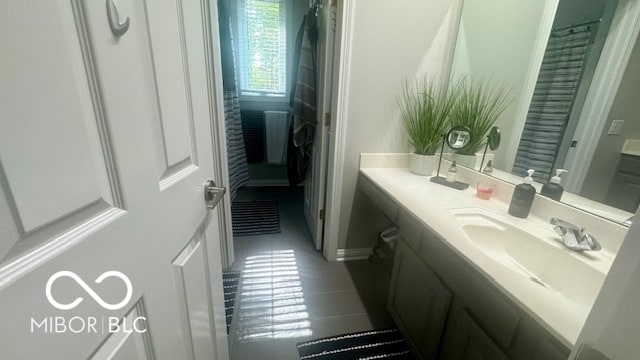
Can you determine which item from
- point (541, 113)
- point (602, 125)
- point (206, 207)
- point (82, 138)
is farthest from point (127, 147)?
point (541, 113)

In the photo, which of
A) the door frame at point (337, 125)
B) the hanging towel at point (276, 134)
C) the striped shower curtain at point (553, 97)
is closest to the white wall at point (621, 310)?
the striped shower curtain at point (553, 97)

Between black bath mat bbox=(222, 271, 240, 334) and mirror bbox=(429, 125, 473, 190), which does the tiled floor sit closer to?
black bath mat bbox=(222, 271, 240, 334)

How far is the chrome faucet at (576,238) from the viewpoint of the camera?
746mm

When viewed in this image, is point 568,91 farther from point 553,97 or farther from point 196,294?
point 196,294

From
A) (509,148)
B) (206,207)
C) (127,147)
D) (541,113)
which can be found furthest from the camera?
(509,148)

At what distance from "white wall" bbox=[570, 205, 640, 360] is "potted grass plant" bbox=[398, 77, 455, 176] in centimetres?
127

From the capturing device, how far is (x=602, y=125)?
0.82 metres

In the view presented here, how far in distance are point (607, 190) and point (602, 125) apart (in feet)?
0.70

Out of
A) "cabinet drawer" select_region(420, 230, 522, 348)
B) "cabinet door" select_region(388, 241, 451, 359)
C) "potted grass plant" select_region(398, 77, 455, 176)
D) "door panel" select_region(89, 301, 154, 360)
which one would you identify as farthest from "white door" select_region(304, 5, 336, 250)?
"door panel" select_region(89, 301, 154, 360)

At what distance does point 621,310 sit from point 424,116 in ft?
4.40

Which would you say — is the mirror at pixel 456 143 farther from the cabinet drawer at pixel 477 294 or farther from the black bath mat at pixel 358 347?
the black bath mat at pixel 358 347

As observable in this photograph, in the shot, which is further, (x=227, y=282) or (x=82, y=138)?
(x=227, y=282)

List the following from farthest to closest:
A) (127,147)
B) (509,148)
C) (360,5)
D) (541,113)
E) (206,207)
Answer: (360,5), (509,148), (541,113), (206,207), (127,147)

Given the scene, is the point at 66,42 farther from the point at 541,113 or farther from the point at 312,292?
the point at 312,292
